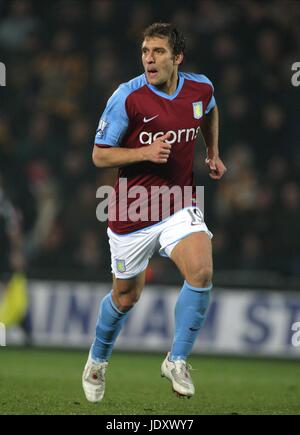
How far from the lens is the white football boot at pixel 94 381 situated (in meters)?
6.47

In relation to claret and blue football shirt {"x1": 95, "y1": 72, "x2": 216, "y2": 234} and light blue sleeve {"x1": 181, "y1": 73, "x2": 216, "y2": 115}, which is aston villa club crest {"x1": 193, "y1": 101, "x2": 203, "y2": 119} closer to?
claret and blue football shirt {"x1": 95, "y1": 72, "x2": 216, "y2": 234}

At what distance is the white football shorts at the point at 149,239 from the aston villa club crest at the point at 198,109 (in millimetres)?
597

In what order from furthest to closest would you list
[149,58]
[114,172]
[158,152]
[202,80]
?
[114,172] < [202,80] < [149,58] < [158,152]

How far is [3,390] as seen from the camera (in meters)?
6.98

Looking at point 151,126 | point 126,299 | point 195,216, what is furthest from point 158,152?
point 126,299

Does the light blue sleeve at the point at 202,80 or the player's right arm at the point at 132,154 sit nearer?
the player's right arm at the point at 132,154

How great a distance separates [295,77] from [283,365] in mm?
4284

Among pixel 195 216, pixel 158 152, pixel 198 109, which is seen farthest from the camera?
pixel 198 109

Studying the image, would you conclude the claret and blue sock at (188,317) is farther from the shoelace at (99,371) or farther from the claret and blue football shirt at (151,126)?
the shoelace at (99,371)

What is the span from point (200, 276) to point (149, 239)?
529 mm

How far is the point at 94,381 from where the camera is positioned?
654 cm

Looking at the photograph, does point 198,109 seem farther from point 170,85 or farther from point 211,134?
point 211,134

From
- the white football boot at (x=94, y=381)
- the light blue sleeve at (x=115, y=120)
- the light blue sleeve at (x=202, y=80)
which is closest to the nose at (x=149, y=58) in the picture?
the light blue sleeve at (x=115, y=120)

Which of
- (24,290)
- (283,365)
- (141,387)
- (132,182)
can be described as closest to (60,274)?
(24,290)
